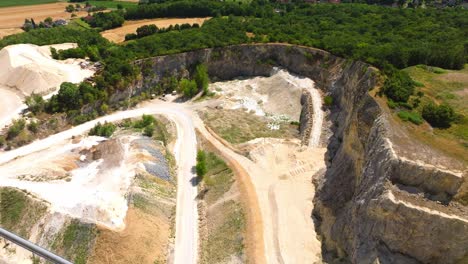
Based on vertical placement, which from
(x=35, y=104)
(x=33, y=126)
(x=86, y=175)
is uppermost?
(x=35, y=104)

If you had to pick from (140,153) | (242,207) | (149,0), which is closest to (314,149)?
(242,207)

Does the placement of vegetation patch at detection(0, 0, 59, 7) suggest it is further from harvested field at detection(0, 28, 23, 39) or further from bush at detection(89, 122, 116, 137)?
bush at detection(89, 122, 116, 137)

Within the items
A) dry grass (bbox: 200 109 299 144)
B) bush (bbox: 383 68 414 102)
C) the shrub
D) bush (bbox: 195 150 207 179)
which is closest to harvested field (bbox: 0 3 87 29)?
dry grass (bbox: 200 109 299 144)

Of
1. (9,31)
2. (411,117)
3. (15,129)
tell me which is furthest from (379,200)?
(9,31)

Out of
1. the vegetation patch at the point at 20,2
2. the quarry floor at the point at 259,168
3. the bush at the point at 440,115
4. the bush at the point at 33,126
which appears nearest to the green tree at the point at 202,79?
the quarry floor at the point at 259,168

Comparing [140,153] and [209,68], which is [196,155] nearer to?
[140,153]

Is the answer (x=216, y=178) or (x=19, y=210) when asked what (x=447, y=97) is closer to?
(x=216, y=178)
